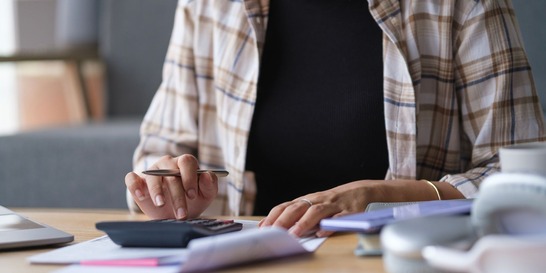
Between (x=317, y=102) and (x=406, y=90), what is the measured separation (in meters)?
0.15

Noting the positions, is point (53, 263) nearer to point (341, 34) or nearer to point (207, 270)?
point (207, 270)

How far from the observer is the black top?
129cm

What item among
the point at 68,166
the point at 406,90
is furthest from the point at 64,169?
the point at 406,90

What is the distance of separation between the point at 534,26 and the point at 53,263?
5.56ft

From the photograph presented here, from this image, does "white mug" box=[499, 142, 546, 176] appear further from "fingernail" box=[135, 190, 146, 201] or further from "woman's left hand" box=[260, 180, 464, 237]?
"fingernail" box=[135, 190, 146, 201]

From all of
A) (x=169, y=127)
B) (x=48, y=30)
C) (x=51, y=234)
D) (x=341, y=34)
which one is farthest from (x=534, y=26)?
(x=48, y=30)

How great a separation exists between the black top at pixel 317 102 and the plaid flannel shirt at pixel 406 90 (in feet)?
0.10

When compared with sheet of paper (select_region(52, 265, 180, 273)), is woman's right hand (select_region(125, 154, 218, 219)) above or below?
below

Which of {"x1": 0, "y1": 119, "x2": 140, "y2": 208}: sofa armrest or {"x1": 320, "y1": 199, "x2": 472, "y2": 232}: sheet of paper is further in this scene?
{"x1": 0, "y1": 119, "x2": 140, "y2": 208}: sofa armrest

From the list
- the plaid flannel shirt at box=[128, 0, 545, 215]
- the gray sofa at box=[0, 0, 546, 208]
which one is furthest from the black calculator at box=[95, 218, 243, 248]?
the gray sofa at box=[0, 0, 546, 208]

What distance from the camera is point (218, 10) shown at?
1.35 m

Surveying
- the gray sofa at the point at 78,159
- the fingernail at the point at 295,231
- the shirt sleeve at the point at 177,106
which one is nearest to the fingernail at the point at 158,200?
the fingernail at the point at 295,231

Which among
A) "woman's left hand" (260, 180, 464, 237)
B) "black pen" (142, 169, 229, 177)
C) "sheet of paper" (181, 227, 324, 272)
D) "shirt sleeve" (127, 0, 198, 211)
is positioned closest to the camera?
"sheet of paper" (181, 227, 324, 272)

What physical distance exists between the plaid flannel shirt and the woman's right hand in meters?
0.28
